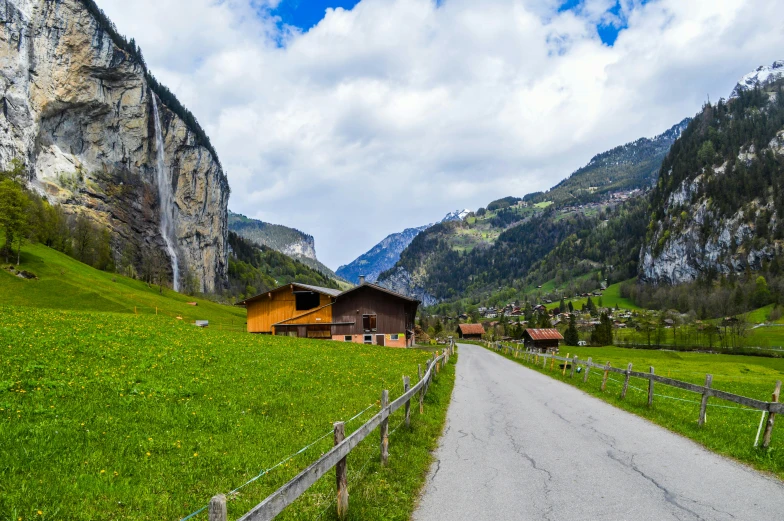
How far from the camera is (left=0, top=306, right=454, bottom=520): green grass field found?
6.64m

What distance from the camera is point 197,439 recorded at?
9461mm

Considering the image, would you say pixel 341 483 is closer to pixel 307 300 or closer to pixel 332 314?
pixel 332 314

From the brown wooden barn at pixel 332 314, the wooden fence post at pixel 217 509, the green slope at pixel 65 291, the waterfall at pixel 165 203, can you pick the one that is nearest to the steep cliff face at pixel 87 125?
the waterfall at pixel 165 203

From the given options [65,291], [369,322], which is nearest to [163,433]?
[369,322]

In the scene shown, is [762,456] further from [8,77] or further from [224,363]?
[8,77]

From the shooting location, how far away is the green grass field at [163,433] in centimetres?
664

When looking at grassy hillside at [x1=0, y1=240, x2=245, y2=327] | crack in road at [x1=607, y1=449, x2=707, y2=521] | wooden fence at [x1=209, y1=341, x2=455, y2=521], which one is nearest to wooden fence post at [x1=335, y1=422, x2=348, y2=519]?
wooden fence at [x1=209, y1=341, x2=455, y2=521]

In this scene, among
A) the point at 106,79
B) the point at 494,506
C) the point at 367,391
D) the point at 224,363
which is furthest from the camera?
the point at 106,79

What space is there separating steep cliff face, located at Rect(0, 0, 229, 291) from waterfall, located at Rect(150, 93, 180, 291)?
1.78 m

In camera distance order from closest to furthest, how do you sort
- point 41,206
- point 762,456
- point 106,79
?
point 762,456, point 41,206, point 106,79

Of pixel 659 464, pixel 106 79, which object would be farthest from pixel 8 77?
pixel 659 464

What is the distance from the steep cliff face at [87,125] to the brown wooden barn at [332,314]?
94519 millimetres

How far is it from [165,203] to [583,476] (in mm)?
184633

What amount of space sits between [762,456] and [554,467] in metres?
5.09
